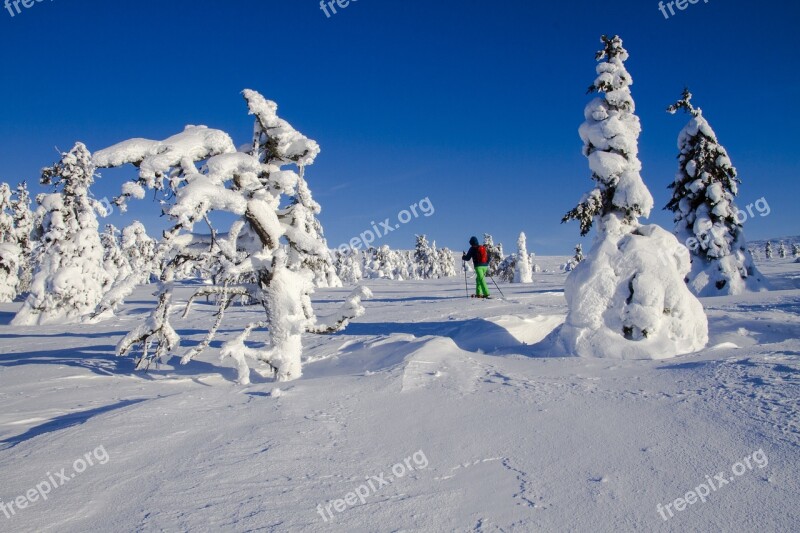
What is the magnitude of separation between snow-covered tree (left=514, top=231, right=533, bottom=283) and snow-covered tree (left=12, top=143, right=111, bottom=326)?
1526 inches

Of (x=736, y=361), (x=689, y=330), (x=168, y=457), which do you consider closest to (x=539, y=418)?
(x=736, y=361)

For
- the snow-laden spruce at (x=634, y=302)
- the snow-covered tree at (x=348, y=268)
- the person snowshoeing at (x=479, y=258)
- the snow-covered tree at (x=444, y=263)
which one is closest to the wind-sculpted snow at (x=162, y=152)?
the snow-laden spruce at (x=634, y=302)

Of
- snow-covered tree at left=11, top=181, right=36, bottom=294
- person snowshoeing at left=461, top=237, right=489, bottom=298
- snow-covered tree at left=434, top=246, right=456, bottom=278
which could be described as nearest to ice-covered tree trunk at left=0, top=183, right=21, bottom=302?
snow-covered tree at left=11, top=181, right=36, bottom=294

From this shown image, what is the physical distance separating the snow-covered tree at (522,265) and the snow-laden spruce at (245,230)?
143ft

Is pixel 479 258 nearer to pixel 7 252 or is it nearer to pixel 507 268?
pixel 7 252

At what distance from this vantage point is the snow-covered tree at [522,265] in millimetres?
50225

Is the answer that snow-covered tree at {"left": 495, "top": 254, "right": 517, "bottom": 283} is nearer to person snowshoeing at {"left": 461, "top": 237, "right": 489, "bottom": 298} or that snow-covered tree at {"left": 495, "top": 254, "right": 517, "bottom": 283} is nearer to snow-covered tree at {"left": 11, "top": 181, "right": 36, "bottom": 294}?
person snowshoeing at {"left": 461, "top": 237, "right": 489, "bottom": 298}

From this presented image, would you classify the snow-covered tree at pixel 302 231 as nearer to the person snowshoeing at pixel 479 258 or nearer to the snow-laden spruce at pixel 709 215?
the person snowshoeing at pixel 479 258

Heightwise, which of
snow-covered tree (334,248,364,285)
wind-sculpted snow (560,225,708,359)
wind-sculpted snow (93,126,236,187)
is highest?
snow-covered tree (334,248,364,285)

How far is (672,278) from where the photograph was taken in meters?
7.80

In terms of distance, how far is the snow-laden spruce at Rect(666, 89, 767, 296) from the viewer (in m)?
20.1

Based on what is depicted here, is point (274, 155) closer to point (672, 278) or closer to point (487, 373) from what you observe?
point (487, 373)

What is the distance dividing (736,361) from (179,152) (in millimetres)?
7870

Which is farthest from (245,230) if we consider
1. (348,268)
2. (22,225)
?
(348,268)
